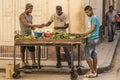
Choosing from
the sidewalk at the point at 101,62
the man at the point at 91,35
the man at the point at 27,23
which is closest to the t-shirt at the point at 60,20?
the man at the point at 27,23

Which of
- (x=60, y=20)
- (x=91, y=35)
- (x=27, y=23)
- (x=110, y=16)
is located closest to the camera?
(x=91, y=35)

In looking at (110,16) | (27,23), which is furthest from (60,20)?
(110,16)

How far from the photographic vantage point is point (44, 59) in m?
13.9

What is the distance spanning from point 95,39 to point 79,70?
1.30 m

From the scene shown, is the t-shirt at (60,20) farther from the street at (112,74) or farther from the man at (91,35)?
the street at (112,74)

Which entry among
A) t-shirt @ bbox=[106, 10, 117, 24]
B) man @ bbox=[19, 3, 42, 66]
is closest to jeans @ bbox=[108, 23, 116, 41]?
t-shirt @ bbox=[106, 10, 117, 24]

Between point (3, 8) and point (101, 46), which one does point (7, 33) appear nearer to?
point (3, 8)

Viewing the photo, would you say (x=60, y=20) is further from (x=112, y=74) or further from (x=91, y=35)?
(x=112, y=74)

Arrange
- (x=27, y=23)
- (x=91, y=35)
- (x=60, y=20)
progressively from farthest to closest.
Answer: (x=60, y=20) → (x=27, y=23) → (x=91, y=35)

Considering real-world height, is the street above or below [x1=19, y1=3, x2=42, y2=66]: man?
below

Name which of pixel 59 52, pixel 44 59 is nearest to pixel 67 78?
pixel 59 52

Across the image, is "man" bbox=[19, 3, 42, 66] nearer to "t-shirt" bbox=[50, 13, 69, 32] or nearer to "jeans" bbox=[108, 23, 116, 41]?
"t-shirt" bbox=[50, 13, 69, 32]

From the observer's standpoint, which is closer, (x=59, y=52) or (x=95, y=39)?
(x=95, y=39)

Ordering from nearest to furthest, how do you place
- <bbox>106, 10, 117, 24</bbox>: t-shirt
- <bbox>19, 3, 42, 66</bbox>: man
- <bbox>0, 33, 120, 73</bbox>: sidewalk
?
<bbox>19, 3, 42, 66</bbox>: man < <bbox>0, 33, 120, 73</bbox>: sidewalk < <bbox>106, 10, 117, 24</bbox>: t-shirt
